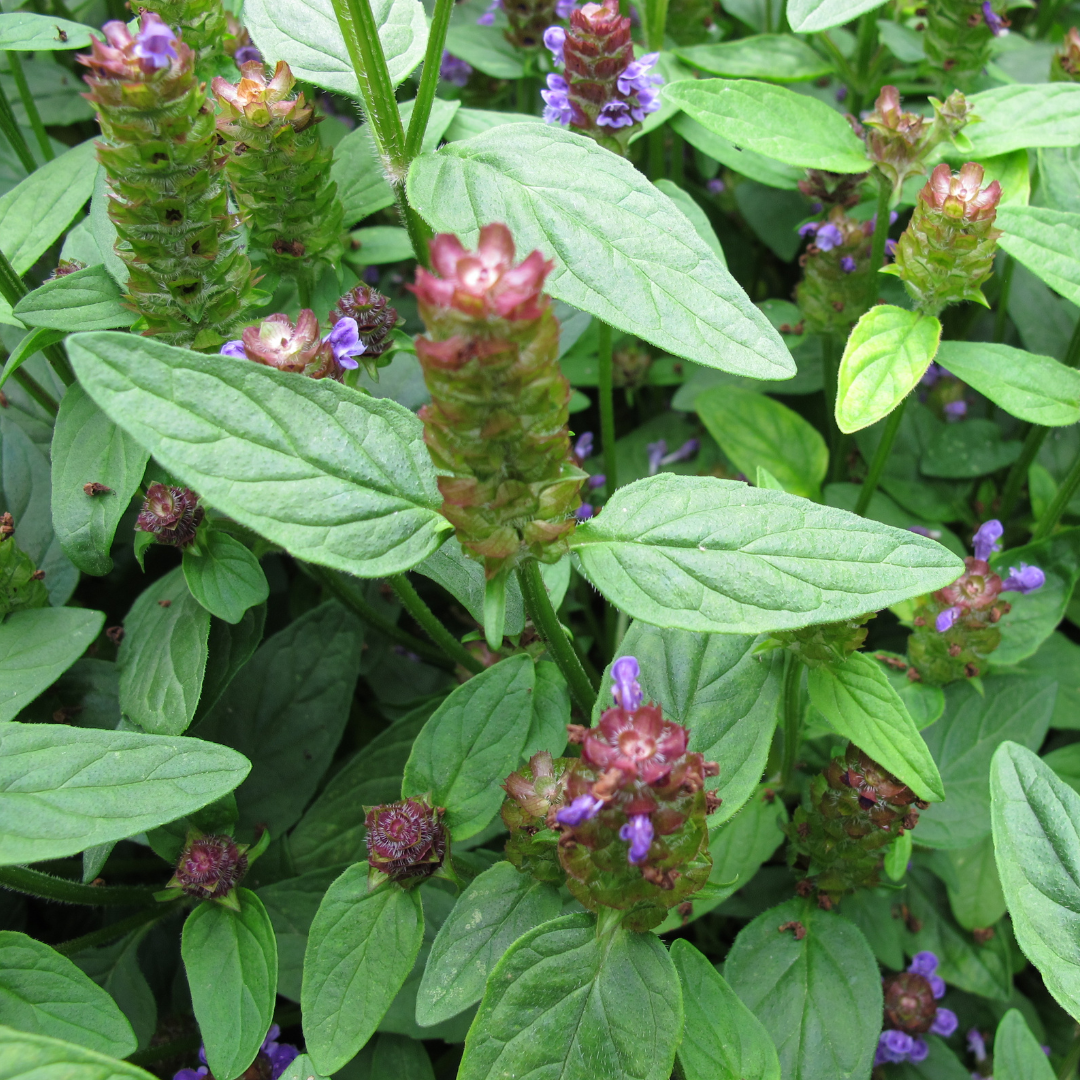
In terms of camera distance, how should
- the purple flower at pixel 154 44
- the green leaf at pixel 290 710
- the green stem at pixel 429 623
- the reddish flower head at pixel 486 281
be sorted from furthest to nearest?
1. the green leaf at pixel 290 710
2. the green stem at pixel 429 623
3. the purple flower at pixel 154 44
4. the reddish flower head at pixel 486 281

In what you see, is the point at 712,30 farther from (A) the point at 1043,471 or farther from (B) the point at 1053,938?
(B) the point at 1053,938

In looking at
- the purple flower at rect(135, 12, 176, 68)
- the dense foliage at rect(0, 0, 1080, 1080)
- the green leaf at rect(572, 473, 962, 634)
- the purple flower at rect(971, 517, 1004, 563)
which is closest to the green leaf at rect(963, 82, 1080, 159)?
the dense foliage at rect(0, 0, 1080, 1080)

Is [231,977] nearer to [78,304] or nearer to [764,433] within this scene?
[78,304]

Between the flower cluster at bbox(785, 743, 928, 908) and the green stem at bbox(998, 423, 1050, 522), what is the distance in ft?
3.76

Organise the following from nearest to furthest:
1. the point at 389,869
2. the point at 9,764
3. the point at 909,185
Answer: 1. the point at 9,764
2. the point at 389,869
3. the point at 909,185

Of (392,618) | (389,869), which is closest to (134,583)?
(392,618)

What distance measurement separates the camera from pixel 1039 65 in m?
3.04

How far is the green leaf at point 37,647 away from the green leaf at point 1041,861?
1.68 m

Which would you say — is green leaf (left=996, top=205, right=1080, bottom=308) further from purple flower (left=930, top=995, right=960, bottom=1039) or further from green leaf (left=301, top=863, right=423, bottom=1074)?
green leaf (left=301, top=863, right=423, bottom=1074)

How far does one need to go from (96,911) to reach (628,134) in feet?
7.67

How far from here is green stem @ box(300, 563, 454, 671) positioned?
220cm

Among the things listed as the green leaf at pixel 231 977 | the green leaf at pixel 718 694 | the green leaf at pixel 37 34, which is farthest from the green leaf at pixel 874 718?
the green leaf at pixel 37 34

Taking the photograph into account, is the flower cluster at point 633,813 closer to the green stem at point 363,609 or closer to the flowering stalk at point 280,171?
the green stem at point 363,609

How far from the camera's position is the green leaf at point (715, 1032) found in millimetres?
1473
